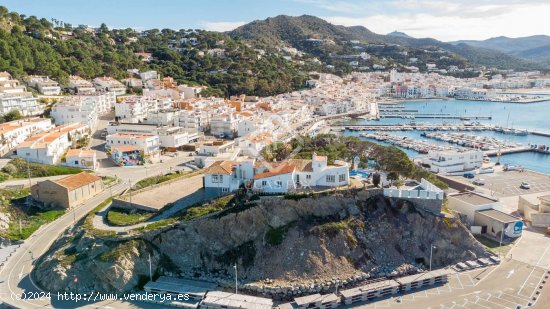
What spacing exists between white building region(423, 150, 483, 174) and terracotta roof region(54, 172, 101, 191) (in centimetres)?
2964

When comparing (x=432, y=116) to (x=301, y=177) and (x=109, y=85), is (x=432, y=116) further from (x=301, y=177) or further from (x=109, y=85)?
(x=301, y=177)

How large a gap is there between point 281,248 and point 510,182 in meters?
26.7

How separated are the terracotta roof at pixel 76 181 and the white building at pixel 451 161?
97.2 ft

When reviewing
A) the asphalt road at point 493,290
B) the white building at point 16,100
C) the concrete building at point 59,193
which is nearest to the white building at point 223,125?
the white building at point 16,100

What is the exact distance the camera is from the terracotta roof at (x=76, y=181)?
28641 mm

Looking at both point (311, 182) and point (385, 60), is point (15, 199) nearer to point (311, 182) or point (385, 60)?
point (311, 182)

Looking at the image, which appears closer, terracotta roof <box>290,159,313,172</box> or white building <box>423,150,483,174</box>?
terracotta roof <box>290,159,313,172</box>

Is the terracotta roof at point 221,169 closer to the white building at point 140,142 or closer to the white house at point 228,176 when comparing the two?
the white house at point 228,176

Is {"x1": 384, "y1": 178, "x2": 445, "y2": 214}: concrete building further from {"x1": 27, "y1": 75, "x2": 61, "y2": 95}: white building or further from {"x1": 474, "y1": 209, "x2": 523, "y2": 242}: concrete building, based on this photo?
{"x1": 27, "y1": 75, "x2": 61, "y2": 95}: white building

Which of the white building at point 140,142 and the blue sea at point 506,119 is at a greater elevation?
the white building at point 140,142

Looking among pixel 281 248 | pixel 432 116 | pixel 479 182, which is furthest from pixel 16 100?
pixel 432 116

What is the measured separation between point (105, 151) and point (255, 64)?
5694 centimetres

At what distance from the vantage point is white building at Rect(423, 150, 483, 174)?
42.6m

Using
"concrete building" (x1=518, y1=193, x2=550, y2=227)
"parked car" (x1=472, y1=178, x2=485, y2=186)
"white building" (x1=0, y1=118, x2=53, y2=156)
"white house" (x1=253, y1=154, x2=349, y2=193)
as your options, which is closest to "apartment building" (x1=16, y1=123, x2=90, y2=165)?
"white building" (x1=0, y1=118, x2=53, y2=156)
